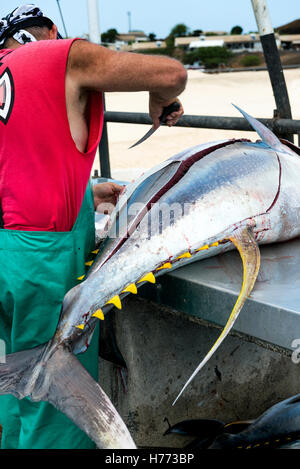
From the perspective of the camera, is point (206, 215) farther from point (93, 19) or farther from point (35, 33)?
point (93, 19)

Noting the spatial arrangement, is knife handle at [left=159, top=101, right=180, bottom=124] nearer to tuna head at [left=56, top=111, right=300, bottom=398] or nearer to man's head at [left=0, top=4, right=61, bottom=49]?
tuna head at [left=56, top=111, right=300, bottom=398]

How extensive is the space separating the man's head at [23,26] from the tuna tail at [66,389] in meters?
1.24

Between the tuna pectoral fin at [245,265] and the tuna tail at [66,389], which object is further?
the tuna pectoral fin at [245,265]

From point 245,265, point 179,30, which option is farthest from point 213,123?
point 179,30

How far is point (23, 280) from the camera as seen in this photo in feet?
6.31

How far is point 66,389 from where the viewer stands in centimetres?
166

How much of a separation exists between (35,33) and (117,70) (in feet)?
2.00

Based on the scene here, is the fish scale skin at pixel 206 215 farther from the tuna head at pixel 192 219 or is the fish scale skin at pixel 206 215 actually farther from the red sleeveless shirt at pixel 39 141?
the red sleeveless shirt at pixel 39 141

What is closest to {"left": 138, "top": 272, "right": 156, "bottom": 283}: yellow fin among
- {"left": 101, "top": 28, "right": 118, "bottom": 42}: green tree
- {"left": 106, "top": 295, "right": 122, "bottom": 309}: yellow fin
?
{"left": 106, "top": 295, "right": 122, "bottom": 309}: yellow fin

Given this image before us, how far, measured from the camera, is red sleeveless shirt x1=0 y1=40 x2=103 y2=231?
5.93 ft

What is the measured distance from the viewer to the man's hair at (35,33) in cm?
215

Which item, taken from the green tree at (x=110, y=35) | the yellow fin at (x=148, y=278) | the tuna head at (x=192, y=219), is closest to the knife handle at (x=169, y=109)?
the tuna head at (x=192, y=219)

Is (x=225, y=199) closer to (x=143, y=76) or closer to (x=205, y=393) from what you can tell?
(x=143, y=76)
